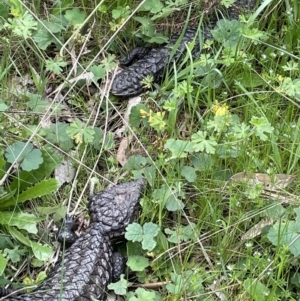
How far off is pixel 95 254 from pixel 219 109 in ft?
3.28

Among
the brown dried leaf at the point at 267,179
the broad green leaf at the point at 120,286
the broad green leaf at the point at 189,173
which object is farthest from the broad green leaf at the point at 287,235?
the broad green leaf at the point at 120,286

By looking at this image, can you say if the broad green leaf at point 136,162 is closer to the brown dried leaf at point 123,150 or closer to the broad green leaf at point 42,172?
the brown dried leaf at point 123,150

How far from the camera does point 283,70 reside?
407 cm

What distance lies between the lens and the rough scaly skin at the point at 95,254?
3.23 meters

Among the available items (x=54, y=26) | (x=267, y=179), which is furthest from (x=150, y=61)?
(x=267, y=179)

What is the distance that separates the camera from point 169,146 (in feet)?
11.9

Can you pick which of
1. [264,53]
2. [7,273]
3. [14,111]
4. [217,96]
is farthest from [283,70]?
[7,273]

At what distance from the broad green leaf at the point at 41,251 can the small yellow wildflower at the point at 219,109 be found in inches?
44.3

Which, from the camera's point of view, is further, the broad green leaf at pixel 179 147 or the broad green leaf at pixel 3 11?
the broad green leaf at pixel 3 11

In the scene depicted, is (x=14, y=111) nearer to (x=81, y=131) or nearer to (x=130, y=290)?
(x=81, y=131)

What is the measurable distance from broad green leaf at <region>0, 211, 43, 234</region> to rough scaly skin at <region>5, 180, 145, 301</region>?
0.22m

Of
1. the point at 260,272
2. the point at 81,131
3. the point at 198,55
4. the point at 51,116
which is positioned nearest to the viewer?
the point at 260,272

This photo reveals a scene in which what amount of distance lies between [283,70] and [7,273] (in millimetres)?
1959

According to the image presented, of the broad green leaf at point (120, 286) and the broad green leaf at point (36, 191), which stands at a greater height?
the broad green leaf at point (36, 191)
